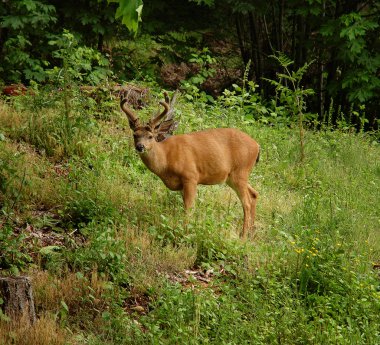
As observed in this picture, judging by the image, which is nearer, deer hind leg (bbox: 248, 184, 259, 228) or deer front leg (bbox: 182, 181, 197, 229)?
deer front leg (bbox: 182, 181, 197, 229)

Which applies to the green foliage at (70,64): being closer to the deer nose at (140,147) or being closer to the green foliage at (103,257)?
the deer nose at (140,147)

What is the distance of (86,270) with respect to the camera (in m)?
7.49

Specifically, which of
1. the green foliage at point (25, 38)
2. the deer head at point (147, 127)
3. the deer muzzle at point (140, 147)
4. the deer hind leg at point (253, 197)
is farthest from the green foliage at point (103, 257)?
the green foliage at point (25, 38)

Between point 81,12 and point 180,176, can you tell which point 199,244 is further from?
point 81,12

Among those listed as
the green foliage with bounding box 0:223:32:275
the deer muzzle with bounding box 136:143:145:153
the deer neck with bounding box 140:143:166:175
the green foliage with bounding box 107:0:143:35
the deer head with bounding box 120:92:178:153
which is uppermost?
the green foliage with bounding box 107:0:143:35

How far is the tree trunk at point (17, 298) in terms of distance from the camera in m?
6.34

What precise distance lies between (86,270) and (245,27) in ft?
39.6

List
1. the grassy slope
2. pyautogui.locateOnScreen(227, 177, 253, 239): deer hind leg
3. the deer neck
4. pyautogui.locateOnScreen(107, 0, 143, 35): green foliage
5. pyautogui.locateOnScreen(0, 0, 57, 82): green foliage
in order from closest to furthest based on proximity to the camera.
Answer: pyautogui.locateOnScreen(107, 0, 143, 35): green foliage, the grassy slope, the deer neck, pyautogui.locateOnScreen(227, 177, 253, 239): deer hind leg, pyautogui.locateOnScreen(0, 0, 57, 82): green foliage

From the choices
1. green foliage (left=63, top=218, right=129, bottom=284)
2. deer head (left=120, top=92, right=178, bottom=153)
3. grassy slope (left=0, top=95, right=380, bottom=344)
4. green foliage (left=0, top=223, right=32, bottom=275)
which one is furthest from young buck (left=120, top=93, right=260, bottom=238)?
green foliage (left=0, top=223, right=32, bottom=275)

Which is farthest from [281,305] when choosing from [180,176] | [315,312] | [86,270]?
[180,176]

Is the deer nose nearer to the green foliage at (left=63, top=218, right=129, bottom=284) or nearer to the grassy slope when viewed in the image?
the grassy slope

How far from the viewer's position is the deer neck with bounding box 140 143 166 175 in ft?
30.5

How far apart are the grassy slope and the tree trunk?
0.13 metres

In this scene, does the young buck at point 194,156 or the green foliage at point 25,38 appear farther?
the green foliage at point 25,38
